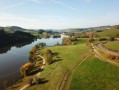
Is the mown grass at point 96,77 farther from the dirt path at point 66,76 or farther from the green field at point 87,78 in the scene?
the dirt path at point 66,76

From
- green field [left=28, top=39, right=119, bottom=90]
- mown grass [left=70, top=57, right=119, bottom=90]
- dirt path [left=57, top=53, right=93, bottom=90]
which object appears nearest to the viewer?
mown grass [left=70, top=57, right=119, bottom=90]

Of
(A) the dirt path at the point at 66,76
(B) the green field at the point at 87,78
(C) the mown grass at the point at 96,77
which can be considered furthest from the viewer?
(A) the dirt path at the point at 66,76

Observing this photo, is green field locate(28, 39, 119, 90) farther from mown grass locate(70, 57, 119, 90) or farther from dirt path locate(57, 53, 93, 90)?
dirt path locate(57, 53, 93, 90)

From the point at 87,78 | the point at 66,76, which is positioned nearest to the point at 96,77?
the point at 87,78

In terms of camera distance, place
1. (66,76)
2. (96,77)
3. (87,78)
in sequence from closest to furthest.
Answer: (96,77)
(87,78)
(66,76)

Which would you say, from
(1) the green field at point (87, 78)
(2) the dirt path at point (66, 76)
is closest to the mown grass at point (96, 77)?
(1) the green field at point (87, 78)

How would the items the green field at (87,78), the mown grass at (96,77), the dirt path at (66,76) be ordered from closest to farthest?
1. the mown grass at (96,77)
2. the green field at (87,78)
3. the dirt path at (66,76)

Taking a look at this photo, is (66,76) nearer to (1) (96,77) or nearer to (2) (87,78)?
(2) (87,78)

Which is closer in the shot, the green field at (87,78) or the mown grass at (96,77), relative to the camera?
the mown grass at (96,77)

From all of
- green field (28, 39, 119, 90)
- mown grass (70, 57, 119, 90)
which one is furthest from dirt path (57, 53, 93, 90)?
mown grass (70, 57, 119, 90)

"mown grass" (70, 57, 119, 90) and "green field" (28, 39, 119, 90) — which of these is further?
"green field" (28, 39, 119, 90)
